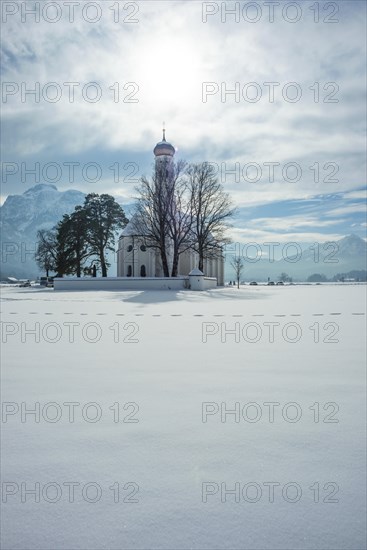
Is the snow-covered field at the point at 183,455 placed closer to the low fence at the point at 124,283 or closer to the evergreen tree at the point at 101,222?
the low fence at the point at 124,283

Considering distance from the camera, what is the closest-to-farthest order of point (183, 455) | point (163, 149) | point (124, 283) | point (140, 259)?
point (183, 455) → point (124, 283) → point (140, 259) → point (163, 149)

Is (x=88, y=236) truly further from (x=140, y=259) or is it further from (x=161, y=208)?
(x=161, y=208)

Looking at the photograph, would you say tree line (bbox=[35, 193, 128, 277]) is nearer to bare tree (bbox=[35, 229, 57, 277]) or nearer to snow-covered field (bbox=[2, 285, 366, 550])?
bare tree (bbox=[35, 229, 57, 277])

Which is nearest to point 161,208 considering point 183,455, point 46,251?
point 46,251

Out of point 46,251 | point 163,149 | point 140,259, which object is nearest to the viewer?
point 140,259

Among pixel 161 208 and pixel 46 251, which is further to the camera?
pixel 46 251

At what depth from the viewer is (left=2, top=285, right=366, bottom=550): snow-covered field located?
1949mm

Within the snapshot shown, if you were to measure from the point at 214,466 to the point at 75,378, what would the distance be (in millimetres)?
2740

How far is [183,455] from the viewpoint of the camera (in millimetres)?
2611

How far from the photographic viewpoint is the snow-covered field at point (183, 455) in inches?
76.7

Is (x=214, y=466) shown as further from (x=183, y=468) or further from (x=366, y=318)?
(x=366, y=318)

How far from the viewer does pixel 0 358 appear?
20.2ft

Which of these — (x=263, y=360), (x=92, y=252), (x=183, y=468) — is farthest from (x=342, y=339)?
(x=92, y=252)

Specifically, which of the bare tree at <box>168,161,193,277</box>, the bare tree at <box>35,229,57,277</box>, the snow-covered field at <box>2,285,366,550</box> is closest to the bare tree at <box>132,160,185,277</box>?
the bare tree at <box>168,161,193,277</box>
